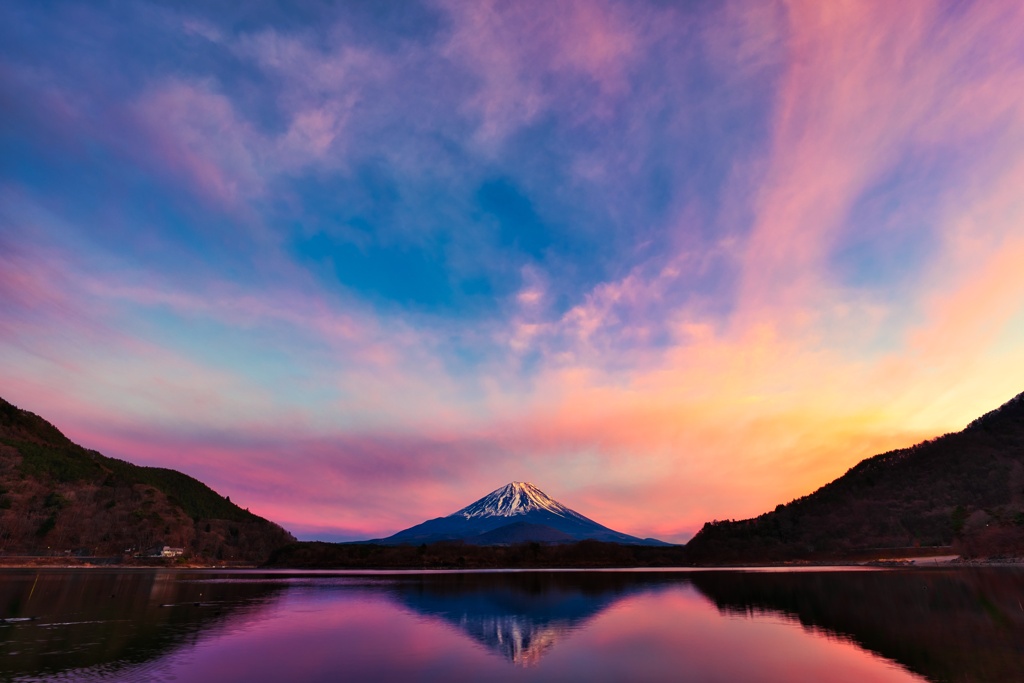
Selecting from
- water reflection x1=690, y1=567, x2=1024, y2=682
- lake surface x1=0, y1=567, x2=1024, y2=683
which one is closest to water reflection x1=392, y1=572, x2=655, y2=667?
lake surface x1=0, y1=567, x2=1024, y2=683

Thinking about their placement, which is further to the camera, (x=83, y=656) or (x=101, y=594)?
(x=101, y=594)

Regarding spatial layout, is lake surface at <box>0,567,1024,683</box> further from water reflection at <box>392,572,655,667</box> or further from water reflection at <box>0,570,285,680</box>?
water reflection at <box>392,572,655,667</box>

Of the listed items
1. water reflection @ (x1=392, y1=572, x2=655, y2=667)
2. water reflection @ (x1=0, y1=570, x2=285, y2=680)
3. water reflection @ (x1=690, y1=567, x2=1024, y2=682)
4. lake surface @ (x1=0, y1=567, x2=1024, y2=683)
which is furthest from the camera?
water reflection @ (x1=392, y1=572, x2=655, y2=667)

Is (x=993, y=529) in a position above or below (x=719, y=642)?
above

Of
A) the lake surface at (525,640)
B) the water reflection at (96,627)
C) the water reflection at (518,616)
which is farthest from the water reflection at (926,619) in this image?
the water reflection at (96,627)

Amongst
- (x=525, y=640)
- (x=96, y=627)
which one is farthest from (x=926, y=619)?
(x=96, y=627)

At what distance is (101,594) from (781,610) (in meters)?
94.4

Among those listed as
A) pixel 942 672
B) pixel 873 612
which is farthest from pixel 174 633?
pixel 873 612

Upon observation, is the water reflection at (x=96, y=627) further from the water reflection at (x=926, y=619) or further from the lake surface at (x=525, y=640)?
the water reflection at (x=926, y=619)

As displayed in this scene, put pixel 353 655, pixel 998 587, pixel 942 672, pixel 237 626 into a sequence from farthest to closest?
1. pixel 998 587
2. pixel 237 626
3. pixel 353 655
4. pixel 942 672

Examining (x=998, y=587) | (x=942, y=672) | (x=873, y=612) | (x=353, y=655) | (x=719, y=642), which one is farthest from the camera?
(x=998, y=587)

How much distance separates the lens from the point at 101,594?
77688mm

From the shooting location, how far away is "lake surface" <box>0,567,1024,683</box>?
2822 cm

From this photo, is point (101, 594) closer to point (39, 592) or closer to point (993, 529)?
point (39, 592)
